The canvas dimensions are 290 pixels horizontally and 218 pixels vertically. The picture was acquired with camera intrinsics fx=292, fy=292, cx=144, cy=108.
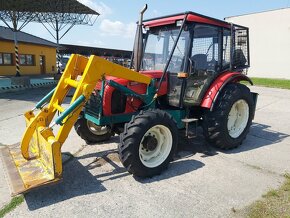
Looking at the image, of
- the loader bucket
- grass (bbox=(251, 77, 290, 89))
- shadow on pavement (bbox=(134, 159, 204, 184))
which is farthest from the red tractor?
grass (bbox=(251, 77, 290, 89))

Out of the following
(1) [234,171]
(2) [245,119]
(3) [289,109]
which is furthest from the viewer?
(3) [289,109]

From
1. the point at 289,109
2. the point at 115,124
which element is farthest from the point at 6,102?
the point at 289,109

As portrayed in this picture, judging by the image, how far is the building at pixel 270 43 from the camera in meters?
24.1

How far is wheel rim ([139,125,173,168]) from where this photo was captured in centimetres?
420

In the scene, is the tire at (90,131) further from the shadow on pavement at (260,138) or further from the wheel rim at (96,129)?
the shadow on pavement at (260,138)

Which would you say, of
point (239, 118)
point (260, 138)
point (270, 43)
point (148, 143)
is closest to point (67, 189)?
point (148, 143)

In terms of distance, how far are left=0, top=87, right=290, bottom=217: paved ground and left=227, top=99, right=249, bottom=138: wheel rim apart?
1.16 feet

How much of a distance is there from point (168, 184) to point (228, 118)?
1984 millimetres

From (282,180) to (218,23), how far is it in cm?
285

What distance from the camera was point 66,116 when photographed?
3689 millimetres

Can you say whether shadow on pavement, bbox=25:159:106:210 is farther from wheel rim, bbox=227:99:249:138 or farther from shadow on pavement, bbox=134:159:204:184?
wheel rim, bbox=227:99:249:138

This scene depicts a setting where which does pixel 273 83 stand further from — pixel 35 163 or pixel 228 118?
pixel 35 163

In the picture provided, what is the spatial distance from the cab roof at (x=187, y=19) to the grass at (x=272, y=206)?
112 inches

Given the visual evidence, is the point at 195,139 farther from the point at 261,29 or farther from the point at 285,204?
the point at 261,29
